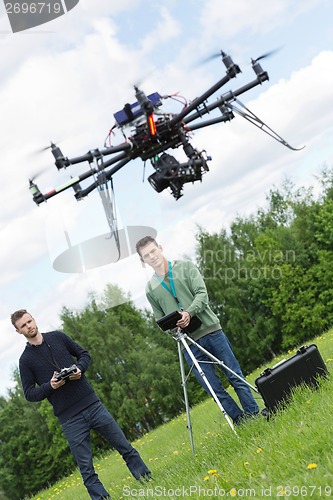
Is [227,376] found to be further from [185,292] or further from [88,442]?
[88,442]

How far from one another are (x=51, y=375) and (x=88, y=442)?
0.74 meters

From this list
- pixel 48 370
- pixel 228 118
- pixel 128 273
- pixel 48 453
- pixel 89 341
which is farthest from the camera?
pixel 48 453

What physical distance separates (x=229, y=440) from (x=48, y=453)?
43939 millimetres

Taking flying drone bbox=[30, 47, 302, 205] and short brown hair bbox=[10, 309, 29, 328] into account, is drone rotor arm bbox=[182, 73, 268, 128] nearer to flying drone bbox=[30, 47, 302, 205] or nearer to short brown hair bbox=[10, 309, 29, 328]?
flying drone bbox=[30, 47, 302, 205]

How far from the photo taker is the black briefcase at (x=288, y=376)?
573 centimetres

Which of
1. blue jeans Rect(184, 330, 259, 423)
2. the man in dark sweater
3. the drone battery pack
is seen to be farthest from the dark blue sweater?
the drone battery pack

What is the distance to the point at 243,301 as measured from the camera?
160 ft

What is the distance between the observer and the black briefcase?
573cm

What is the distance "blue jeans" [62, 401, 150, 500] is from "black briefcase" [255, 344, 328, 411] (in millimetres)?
1425

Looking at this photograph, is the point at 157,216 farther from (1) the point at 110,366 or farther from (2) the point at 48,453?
(2) the point at 48,453

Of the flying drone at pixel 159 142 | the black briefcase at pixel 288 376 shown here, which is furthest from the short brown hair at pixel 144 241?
the black briefcase at pixel 288 376

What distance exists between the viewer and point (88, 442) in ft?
20.2

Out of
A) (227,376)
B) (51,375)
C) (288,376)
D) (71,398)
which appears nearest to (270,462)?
(288,376)

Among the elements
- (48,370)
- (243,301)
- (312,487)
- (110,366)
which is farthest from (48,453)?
(312,487)
